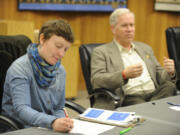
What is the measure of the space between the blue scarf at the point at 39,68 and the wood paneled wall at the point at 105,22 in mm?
2778

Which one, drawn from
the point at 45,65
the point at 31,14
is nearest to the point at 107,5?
the point at 31,14

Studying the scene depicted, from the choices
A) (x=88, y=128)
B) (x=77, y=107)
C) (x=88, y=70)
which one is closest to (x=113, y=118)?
(x=88, y=128)

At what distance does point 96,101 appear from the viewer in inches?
112

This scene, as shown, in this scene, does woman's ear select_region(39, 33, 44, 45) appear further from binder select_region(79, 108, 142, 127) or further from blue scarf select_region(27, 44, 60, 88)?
binder select_region(79, 108, 142, 127)

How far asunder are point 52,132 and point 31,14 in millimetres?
3351

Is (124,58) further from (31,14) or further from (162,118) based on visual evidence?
(31,14)

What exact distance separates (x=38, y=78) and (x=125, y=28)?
139 centimetres

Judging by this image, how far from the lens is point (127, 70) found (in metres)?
2.67

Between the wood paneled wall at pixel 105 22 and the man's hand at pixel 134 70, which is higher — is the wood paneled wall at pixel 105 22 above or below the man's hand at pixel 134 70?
above

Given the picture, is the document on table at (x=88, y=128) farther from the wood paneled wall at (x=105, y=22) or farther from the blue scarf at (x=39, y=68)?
the wood paneled wall at (x=105, y=22)

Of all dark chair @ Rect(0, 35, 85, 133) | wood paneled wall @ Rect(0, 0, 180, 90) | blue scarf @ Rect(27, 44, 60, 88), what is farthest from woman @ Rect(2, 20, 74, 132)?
wood paneled wall @ Rect(0, 0, 180, 90)

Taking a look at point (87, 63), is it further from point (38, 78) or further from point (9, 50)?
point (38, 78)

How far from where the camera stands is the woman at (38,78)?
1754mm

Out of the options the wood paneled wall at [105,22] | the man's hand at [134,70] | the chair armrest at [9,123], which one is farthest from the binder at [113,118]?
the wood paneled wall at [105,22]
